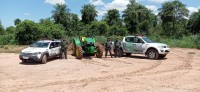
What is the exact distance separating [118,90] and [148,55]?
464 inches

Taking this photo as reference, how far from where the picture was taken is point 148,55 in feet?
76.7

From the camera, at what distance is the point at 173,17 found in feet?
234

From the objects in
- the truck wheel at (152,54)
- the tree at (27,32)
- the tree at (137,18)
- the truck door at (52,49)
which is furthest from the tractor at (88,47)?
the tree at (137,18)

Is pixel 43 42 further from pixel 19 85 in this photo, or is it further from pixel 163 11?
pixel 163 11

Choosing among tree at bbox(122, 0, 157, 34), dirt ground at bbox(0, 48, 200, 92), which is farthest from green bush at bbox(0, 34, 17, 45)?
tree at bbox(122, 0, 157, 34)

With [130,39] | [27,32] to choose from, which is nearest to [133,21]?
[27,32]

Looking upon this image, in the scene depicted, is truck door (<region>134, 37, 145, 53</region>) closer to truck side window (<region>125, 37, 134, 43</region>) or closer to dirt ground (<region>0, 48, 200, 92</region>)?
truck side window (<region>125, 37, 134, 43</region>)

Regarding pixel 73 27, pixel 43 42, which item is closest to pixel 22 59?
pixel 43 42

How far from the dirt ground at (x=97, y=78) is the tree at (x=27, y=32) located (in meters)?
24.2

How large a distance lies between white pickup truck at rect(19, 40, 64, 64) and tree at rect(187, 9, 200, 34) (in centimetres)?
5303

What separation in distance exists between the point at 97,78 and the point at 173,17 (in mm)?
59549

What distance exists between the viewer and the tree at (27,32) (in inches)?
1711

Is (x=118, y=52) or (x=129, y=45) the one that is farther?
(x=118, y=52)

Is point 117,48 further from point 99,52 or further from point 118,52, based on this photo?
point 99,52
